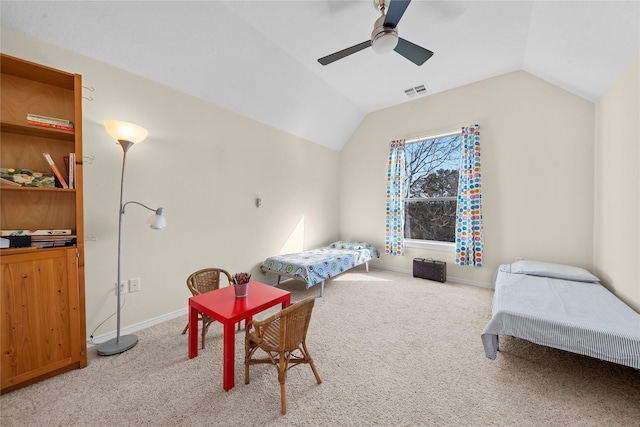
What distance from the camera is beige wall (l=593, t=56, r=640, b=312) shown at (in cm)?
211

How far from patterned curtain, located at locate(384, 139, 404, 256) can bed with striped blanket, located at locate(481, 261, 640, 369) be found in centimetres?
200

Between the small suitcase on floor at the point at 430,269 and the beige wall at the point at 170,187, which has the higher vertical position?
the beige wall at the point at 170,187

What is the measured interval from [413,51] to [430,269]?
3.16m

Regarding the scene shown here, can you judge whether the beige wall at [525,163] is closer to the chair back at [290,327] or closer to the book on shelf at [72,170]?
the chair back at [290,327]

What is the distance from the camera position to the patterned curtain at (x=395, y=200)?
4398 mm

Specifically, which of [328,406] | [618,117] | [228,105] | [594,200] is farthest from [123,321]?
[594,200]

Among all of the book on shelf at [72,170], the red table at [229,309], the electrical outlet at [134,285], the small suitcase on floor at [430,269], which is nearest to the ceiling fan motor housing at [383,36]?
the red table at [229,309]

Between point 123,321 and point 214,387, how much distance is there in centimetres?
136

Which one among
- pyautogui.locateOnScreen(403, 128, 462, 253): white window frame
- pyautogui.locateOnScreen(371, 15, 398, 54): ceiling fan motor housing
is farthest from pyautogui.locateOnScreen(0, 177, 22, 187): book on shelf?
pyautogui.locateOnScreen(403, 128, 462, 253): white window frame

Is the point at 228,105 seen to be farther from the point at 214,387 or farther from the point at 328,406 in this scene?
the point at 328,406

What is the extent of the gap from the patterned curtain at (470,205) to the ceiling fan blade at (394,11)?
2.58 m

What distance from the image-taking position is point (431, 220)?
4352mm

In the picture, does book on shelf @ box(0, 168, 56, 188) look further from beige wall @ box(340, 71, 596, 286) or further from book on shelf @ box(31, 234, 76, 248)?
beige wall @ box(340, 71, 596, 286)

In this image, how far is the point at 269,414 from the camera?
1.43 m
